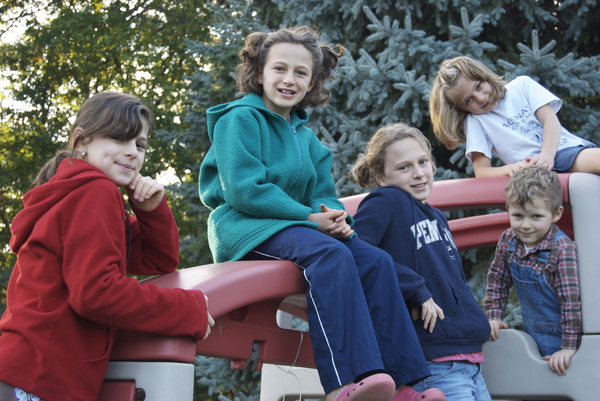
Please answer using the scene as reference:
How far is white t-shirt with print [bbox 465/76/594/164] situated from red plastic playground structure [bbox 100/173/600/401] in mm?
431

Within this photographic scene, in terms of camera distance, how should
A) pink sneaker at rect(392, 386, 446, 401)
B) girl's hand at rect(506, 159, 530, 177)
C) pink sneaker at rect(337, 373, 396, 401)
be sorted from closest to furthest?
pink sneaker at rect(337, 373, 396, 401) < pink sneaker at rect(392, 386, 446, 401) < girl's hand at rect(506, 159, 530, 177)

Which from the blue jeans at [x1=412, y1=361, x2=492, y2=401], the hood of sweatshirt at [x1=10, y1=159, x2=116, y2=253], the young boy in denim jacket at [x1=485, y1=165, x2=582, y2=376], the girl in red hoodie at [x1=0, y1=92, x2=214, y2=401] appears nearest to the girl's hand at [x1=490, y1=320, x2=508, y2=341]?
the young boy in denim jacket at [x1=485, y1=165, x2=582, y2=376]

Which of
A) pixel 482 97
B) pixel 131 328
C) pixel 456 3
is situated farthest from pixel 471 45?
pixel 131 328

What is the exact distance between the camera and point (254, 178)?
2.29 meters

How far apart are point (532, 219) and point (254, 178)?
3.41 feet

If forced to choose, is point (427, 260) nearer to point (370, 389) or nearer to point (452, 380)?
point (452, 380)

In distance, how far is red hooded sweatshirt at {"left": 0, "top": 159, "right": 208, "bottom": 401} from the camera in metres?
1.68

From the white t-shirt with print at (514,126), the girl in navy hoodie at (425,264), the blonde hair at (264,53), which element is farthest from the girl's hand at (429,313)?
the white t-shirt with print at (514,126)

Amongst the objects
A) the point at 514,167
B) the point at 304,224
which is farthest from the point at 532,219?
the point at 304,224

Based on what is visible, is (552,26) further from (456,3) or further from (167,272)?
(167,272)

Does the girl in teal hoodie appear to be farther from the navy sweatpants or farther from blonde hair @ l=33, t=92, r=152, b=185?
blonde hair @ l=33, t=92, r=152, b=185

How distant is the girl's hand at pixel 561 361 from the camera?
8.70ft

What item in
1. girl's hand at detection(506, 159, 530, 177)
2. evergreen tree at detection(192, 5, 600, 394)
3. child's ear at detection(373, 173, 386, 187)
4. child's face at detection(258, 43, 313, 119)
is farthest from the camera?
evergreen tree at detection(192, 5, 600, 394)

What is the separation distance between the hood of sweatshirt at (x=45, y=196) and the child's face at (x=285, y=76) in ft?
3.04
